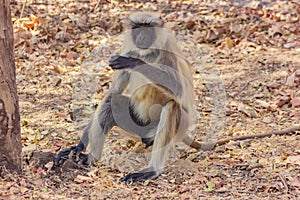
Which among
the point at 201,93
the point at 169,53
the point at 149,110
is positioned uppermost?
the point at 169,53

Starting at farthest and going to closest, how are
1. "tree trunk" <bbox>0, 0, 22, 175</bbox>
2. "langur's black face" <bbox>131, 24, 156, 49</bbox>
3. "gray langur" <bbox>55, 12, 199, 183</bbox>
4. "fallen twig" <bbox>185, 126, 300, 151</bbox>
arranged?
"fallen twig" <bbox>185, 126, 300, 151</bbox> < "langur's black face" <bbox>131, 24, 156, 49</bbox> < "gray langur" <bbox>55, 12, 199, 183</bbox> < "tree trunk" <bbox>0, 0, 22, 175</bbox>

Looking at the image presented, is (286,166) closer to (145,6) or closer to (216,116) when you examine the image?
(216,116)

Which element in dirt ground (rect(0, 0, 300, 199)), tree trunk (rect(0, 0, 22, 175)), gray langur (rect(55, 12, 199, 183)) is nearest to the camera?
tree trunk (rect(0, 0, 22, 175))

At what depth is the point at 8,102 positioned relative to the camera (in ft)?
13.0

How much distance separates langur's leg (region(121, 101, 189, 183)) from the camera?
4.57 metres

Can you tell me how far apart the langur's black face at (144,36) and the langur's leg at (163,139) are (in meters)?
0.49

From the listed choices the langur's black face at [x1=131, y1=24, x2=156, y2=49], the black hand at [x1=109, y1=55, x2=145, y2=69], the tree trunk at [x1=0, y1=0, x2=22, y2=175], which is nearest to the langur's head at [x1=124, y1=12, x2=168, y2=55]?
the langur's black face at [x1=131, y1=24, x2=156, y2=49]

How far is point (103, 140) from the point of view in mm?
4867

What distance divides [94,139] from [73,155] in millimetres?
221

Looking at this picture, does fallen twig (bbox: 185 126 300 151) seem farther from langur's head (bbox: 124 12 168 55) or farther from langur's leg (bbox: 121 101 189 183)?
langur's head (bbox: 124 12 168 55)

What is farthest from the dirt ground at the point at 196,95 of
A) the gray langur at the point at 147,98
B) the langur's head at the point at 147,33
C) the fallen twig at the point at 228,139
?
the langur's head at the point at 147,33

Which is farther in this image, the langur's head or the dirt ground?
the langur's head

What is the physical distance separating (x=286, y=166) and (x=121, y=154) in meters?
1.33

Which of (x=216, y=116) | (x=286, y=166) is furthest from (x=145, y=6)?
(x=286, y=166)
